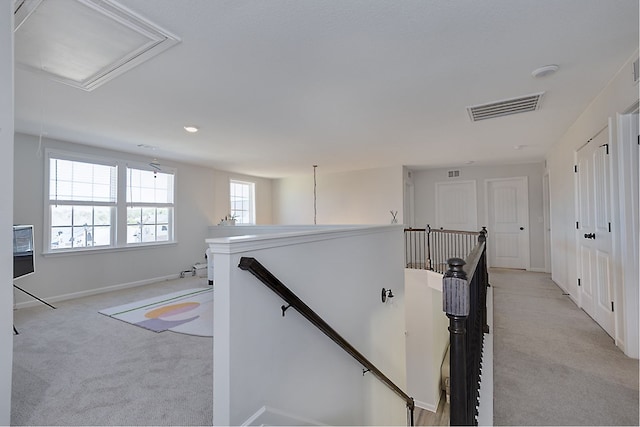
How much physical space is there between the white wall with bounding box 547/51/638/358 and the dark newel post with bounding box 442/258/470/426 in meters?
2.42

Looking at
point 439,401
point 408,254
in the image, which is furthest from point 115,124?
point 439,401

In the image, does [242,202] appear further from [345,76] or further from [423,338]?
[345,76]

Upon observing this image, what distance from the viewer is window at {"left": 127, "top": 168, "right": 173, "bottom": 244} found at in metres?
5.35

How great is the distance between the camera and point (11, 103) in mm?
1491

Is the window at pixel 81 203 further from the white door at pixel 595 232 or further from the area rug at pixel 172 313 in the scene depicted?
the white door at pixel 595 232

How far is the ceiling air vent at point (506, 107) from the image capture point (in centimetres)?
302

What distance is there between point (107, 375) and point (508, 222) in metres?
7.51

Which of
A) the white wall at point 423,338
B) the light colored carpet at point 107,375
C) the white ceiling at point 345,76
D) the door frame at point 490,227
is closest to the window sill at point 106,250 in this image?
the light colored carpet at point 107,375

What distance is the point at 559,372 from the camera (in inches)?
83.6

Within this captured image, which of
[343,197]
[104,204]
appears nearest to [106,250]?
[104,204]

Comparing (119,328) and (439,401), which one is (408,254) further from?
(119,328)

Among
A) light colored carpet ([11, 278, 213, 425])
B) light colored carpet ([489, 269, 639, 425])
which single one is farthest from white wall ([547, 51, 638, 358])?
light colored carpet ([11, 278, 213, 425])

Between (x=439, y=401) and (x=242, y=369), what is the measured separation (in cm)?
504

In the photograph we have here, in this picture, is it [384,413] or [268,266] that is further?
[384,413]
